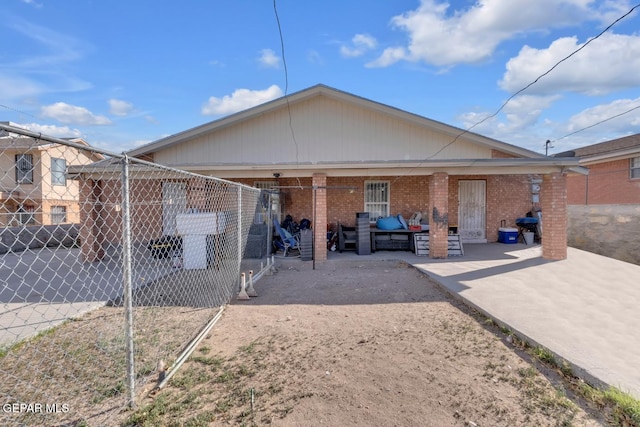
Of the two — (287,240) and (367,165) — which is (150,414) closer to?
(367,165)

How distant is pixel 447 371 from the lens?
3555 mm

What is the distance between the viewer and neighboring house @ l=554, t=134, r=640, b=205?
17016mm

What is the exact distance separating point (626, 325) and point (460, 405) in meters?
3.54

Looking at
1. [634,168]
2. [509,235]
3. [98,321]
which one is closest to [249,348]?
[98,321]

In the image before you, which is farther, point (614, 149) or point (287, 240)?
point (614, 149)

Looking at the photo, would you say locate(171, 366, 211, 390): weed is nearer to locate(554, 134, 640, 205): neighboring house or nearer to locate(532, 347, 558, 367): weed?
locate(532, 347, 558, 367): weed

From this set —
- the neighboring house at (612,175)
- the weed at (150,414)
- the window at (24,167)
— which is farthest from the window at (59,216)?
the neighboring house at (612,175)

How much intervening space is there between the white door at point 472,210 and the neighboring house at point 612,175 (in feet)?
30.8

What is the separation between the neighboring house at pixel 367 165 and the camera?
9.82 metres

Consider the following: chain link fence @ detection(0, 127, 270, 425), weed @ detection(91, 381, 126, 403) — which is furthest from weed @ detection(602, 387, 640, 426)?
weed @ detection(91, 381, 126, 403)

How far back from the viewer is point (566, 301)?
5828 millimetres

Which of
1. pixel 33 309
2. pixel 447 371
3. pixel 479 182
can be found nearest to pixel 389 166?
pixel 479 182

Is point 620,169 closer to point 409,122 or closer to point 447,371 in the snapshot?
point 409,122

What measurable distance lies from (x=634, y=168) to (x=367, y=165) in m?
16.3
